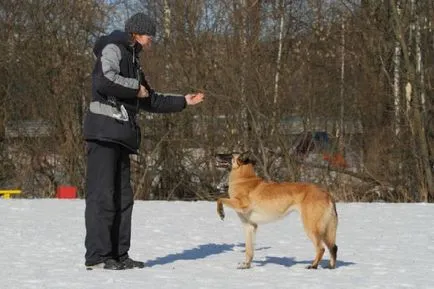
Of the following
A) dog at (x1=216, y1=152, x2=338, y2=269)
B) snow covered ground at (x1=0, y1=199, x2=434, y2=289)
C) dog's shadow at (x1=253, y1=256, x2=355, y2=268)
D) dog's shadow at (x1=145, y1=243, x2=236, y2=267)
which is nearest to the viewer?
snow covered ground at (x1=0, y1=199, x2=434, y2=289)

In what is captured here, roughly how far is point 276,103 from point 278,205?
388 inches

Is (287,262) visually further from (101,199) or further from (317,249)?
(101,199)

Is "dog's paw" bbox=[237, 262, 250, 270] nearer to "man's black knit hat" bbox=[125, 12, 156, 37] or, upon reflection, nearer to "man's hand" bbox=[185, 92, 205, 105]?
"man's hand" bbox=[185, 92, 205, 105]

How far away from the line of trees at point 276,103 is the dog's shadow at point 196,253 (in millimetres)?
7537

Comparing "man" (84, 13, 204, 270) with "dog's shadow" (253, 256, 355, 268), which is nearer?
"man" (84, 13, 204, 270)

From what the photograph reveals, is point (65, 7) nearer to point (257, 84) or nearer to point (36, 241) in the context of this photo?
point (257, 84)

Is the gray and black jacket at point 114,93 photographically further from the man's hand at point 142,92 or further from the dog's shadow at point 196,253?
the dog's shadow at point 196,253

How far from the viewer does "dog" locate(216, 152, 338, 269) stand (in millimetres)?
6066

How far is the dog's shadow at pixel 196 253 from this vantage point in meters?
6.47

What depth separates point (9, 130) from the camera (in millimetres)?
18344

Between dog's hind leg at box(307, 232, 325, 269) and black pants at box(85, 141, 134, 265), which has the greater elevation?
black pants at box(85, 141, 134, 265)

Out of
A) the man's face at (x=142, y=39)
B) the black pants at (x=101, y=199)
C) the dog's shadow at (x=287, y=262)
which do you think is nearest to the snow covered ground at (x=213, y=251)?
the dog's shadow at (x=287, y=262)

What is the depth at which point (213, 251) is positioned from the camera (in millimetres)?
7152

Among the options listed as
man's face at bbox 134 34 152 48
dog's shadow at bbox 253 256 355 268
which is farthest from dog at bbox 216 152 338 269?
man's face at bbox 134 34 152 48
